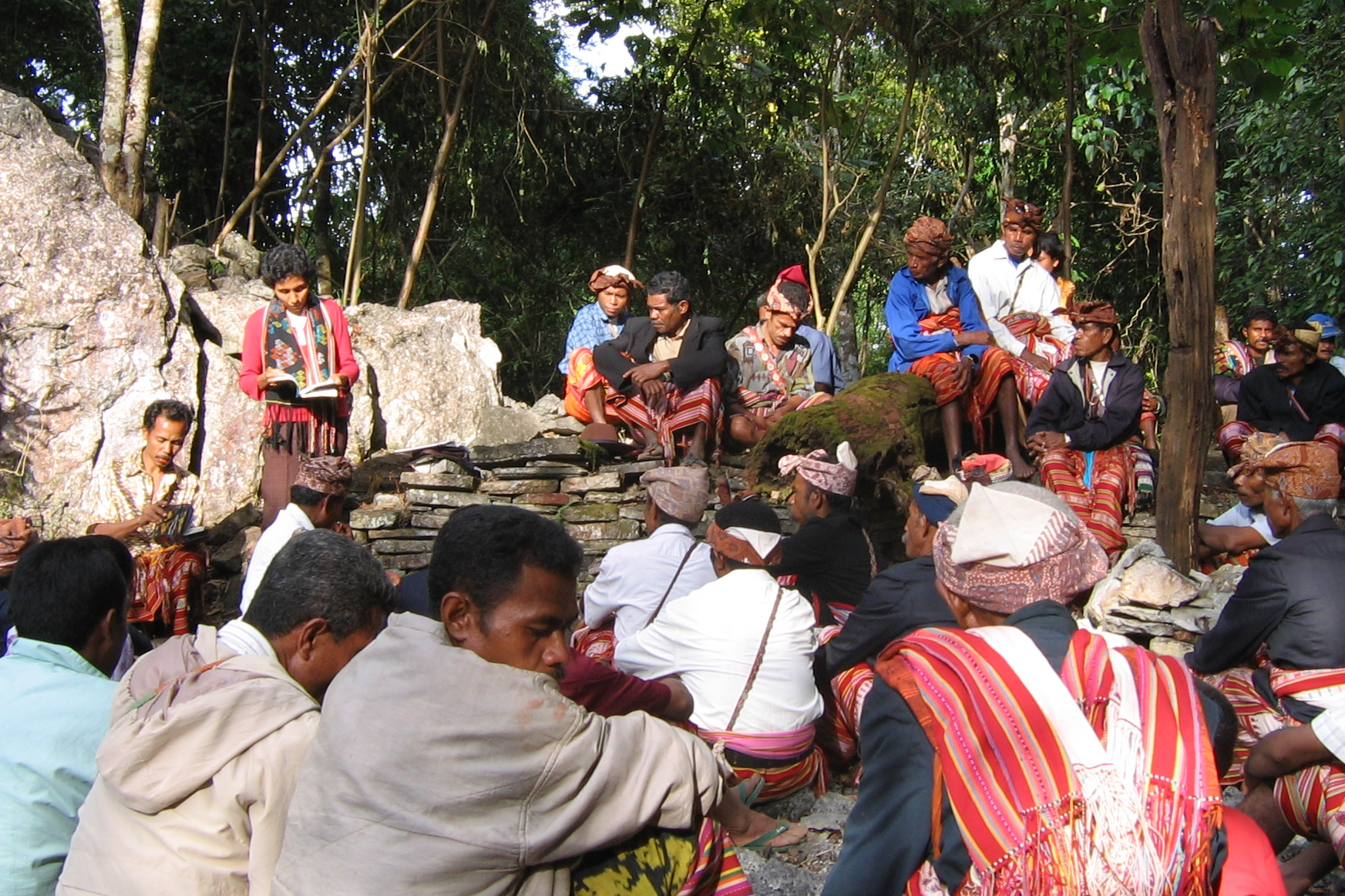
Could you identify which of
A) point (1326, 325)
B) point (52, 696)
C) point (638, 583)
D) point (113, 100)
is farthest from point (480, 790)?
point (1326, 325)

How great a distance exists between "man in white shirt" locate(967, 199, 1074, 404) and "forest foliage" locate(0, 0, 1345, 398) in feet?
4.93

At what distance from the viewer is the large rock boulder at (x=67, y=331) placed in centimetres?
705

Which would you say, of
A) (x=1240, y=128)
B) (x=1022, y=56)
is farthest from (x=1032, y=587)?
(x=1240, y=128)

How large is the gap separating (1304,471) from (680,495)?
7.71 ft

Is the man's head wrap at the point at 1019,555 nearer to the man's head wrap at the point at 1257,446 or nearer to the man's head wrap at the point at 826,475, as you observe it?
the man's head wrap at the point at 826,475

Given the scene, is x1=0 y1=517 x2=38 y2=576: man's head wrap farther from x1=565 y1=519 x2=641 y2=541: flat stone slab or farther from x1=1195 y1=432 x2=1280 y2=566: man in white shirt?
x1=1195 y1=432 x2=1280 y2=566: man in white shirt

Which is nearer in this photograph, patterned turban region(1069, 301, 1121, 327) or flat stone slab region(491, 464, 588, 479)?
patterned turban region(1069, 301, 1121, 327)

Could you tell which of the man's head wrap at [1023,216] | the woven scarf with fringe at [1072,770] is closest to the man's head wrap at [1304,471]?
the woven scarf with fringe at [1072,770]

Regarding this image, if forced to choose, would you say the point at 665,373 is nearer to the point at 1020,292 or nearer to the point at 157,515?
the point at 1020,292

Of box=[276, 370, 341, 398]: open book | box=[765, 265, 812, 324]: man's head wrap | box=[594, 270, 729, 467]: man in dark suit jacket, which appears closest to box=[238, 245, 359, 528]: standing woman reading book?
box=[276, 370, 341, 398]: open book

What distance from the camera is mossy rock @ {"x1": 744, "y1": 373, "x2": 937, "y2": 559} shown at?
664 cm

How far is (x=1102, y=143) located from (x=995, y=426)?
245 inches

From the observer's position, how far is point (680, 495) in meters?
4.97

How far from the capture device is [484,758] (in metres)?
1.80
